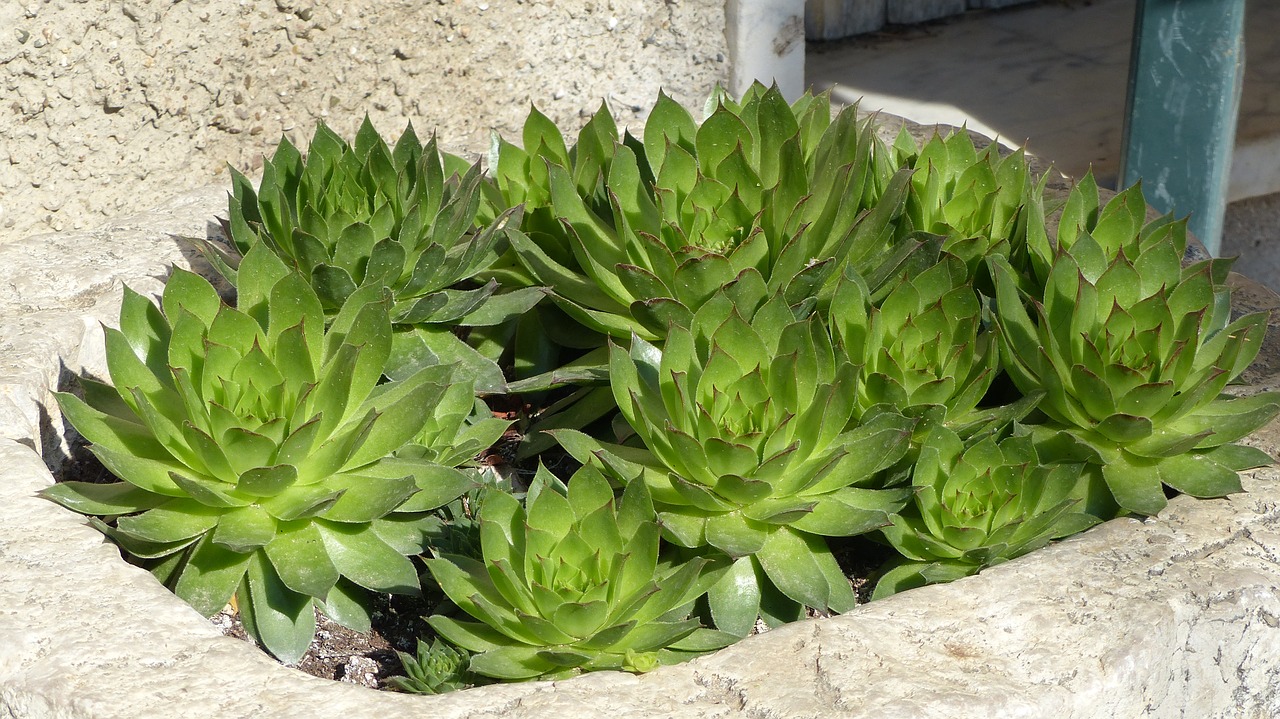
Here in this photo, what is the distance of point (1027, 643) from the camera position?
1.43 metres

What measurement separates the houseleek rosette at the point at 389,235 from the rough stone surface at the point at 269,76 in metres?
0.24

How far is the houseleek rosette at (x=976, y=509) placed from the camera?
5.27ft

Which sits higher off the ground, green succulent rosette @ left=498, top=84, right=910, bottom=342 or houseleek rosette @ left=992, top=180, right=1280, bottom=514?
green succulent rosette @ left=498, top=84, right=910, bottom=342

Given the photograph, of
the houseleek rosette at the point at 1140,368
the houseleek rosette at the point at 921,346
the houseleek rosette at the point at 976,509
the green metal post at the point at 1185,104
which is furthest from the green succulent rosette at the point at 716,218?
the green metal post at the point at 1185,104

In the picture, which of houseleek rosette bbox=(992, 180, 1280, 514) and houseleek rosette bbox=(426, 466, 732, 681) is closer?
houseleek rosette bbox=(426, 466, 732, 681)

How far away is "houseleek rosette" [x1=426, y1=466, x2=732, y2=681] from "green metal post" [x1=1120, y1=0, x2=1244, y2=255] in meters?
2.55

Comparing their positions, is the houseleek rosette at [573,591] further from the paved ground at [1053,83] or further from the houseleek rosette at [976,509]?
the paved ground at [1053,83]

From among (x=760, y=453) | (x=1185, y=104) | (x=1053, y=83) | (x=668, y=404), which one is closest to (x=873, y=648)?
(x=760, y=453)

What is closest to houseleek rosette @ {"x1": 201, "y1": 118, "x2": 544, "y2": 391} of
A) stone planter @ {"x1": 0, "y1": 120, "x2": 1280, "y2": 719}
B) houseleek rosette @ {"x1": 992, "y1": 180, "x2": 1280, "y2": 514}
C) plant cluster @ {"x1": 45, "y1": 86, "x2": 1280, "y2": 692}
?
plant cluster @ {"x1": 45, "y1": 86, "x2": 1280, "y2": 692}

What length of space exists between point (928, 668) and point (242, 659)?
774 mm

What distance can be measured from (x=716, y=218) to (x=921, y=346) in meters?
0.40

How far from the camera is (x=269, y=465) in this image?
159 cm

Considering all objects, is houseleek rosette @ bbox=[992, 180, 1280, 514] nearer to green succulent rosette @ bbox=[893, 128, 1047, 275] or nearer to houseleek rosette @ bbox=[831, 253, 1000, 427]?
houseleek rosette @ bbox=[831, 253, 1000, 427]

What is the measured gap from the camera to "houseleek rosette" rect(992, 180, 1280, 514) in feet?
5.41
